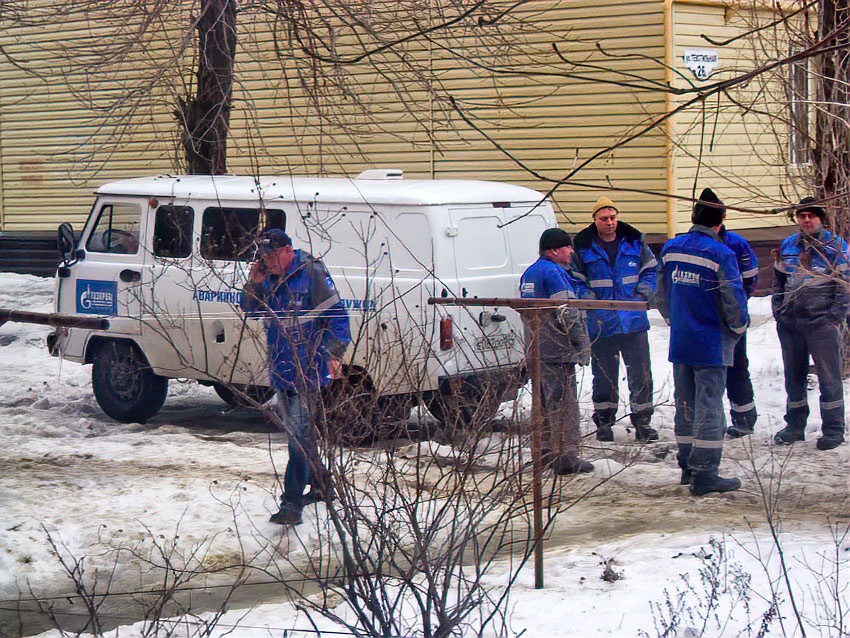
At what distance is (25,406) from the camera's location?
10.7 metres

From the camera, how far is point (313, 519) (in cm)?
672

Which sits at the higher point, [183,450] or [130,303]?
[130,303]

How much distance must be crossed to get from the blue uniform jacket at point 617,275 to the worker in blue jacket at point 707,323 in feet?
4.87

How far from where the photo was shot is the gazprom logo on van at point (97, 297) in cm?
977

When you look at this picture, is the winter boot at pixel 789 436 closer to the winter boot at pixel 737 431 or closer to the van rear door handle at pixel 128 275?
the winter boot at pixel 737 431

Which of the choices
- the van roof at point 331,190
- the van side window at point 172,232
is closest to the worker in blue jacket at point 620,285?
the van roof at point 331,190

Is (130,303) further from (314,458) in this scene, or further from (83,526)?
(314,458)

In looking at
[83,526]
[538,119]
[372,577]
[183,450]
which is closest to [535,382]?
[372,577]

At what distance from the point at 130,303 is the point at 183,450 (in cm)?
156

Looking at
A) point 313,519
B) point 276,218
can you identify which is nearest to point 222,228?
point 276,218

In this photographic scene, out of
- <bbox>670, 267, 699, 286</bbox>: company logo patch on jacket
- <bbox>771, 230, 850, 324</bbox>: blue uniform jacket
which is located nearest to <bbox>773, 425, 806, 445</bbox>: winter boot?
<bbox>771, 230, 850, 324</bbox>: blue uniform jacket

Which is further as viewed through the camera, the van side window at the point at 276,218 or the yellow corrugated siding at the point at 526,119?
the yellow corrugated siding at the point at 526,119

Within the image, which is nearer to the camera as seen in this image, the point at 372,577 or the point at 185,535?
the point at 372,577

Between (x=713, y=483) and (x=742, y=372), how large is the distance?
1.77m
